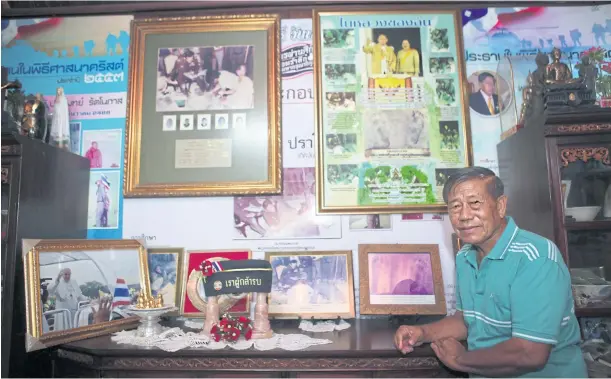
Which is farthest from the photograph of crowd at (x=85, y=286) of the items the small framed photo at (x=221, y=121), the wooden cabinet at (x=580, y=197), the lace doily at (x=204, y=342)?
the wooden cabinet at (x=580, y=197)

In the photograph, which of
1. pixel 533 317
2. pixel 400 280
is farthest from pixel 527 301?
pixel 400 280

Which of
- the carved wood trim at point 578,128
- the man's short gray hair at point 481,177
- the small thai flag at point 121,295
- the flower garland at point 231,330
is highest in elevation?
the carved wood trim at point 578,128

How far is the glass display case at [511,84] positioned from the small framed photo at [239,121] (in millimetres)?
1744

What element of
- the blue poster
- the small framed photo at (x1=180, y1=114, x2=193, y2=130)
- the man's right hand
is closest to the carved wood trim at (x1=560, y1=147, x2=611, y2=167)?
the man's right hand

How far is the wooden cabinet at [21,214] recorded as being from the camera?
6.42ft

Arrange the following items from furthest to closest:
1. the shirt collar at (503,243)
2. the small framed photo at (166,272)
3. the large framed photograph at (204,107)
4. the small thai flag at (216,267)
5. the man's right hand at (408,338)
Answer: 1. the large framed photograph at (204,107)
2. the small framed photo at (166,272)
3. the small thai flag at (216,267)
4. the man's right hand at (408,338)
5. the shirt collar at (503,243)

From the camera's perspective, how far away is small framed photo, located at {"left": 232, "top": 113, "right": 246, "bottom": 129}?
2.70 metres

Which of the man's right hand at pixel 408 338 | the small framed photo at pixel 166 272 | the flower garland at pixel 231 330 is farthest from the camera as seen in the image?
the small framed photo at pixel 166 272

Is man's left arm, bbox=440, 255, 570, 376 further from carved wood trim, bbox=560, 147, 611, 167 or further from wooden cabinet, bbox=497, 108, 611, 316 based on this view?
carved wood trim, bbox=560, 147, 611, 167

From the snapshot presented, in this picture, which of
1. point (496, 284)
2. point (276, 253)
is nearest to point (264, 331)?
point (276, 253)

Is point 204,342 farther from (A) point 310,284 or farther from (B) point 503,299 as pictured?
(B) point 503,299

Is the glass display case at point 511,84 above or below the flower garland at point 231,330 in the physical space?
above

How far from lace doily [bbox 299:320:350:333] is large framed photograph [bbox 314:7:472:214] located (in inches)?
27.7

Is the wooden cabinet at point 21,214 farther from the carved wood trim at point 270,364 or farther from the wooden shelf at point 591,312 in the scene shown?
the wooden shelf at point 591,312
